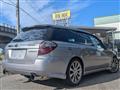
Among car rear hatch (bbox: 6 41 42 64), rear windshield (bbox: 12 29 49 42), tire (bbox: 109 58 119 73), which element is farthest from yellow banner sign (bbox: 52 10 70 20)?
car rear hatch (bbox: 6 41 42 64)

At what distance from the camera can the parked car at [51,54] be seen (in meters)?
5.55

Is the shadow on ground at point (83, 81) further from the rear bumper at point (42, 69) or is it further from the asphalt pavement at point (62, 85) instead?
the rear bumper at point (42, 69)

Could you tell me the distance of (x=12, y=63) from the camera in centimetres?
608

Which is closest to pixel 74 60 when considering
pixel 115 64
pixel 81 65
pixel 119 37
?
pixel 81 65

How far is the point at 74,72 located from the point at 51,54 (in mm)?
965

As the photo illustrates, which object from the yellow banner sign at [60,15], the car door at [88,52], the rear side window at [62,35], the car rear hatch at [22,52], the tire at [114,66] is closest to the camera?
the car rear hatch at [22,52]

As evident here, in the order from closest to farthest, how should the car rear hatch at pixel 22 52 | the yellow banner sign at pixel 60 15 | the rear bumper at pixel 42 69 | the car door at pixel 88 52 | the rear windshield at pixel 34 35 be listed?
1. the rear bumper at pixel 42 69
2. the car rear hatch at pixel 22 52
3. the rear windshield at pixel 34 35
4. the car door at pixel 88 52
5. the yellow banner sign at pixel 60 15

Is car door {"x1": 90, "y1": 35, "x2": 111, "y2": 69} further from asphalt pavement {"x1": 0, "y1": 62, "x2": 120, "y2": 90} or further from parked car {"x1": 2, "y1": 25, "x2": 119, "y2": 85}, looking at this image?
asphalt pavement {"x1": 0, "y1": 62, "x2": 120, "y2": 90}

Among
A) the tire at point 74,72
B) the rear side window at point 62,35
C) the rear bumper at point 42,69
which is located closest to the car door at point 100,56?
the tire at point 74,72

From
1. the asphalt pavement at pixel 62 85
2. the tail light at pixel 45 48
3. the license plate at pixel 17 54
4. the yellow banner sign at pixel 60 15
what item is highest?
the yellow banner sign at pixel 60 15

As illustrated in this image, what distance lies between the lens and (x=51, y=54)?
18.3 ft

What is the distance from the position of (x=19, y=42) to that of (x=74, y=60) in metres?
1.52

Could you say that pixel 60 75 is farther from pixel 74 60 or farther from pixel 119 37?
pixel 119 37

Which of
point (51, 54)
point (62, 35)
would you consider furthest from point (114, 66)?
point (51, 54)
